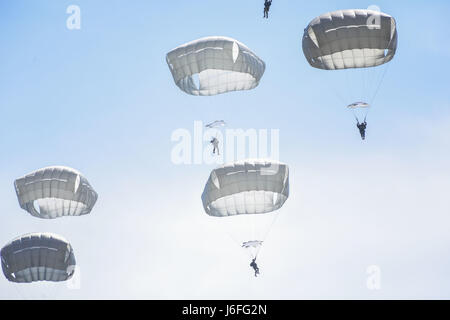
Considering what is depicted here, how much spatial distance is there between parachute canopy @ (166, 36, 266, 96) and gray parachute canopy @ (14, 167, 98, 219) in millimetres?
8502

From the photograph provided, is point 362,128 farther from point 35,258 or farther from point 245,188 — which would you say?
point 35,258

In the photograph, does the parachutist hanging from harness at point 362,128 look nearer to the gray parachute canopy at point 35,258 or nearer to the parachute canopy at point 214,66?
the parachute canopy at point 214,66

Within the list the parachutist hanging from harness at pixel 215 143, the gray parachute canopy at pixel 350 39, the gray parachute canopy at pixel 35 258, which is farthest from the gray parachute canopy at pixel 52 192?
the gray parachute canopy at pixel 350 39

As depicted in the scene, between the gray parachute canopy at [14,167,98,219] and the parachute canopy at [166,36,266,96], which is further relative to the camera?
the gray parachute canopy at [14,167,98,219]

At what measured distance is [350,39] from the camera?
50.8 m

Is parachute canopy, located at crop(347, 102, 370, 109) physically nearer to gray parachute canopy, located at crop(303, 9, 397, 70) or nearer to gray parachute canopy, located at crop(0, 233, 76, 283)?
gray parachute canopy, located at crop(303, 9, 397, 70)

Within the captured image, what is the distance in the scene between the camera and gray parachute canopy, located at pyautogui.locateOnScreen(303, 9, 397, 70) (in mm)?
50812

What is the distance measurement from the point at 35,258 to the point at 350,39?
2195cm

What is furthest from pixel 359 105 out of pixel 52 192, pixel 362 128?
pixel 52 192

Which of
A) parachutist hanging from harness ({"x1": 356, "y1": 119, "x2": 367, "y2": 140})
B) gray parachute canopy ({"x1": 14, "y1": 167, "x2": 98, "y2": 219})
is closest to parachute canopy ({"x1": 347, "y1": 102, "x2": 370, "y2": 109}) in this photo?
parachutist hanging from harness ({"x1": 356, "y1": 119, "x2": 367, "y2": 140})

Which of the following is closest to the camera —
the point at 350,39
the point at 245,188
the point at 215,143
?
the point at 350,39
